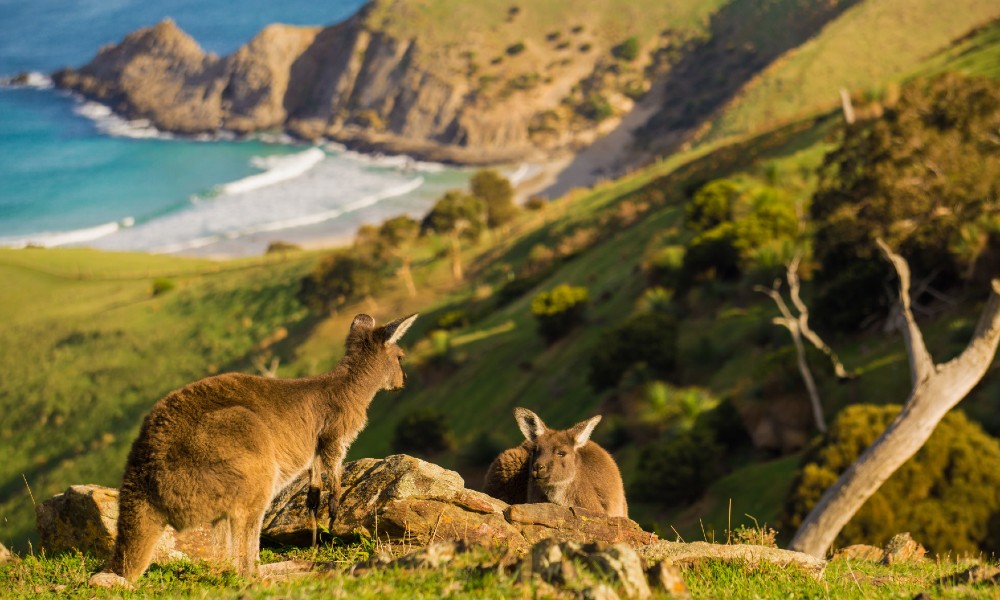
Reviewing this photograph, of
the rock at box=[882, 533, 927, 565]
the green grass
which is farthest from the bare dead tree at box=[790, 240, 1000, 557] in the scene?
the green grass

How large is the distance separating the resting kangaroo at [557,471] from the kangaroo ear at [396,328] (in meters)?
2.42

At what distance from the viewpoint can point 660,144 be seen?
13050 centimetres

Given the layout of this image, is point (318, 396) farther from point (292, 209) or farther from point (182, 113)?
point (182, 113)

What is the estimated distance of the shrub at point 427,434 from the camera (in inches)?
1511

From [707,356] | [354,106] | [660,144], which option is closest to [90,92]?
[354,106]

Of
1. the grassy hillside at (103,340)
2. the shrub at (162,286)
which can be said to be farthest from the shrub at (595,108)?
the shrub at (162,286)

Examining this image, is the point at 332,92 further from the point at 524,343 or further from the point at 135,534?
the point at 135,534

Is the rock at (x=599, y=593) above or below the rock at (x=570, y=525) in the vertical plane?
above

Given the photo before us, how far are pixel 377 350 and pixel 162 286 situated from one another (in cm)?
7758

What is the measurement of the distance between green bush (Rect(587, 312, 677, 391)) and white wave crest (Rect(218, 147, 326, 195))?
99323mm

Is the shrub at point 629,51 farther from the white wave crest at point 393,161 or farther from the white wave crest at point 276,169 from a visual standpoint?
the white wave crest at point 276,169

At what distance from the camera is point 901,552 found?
37.6 ft

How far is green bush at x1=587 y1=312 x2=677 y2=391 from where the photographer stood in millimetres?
35156

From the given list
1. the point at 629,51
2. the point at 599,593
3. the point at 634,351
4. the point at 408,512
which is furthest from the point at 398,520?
the point at 629,51
